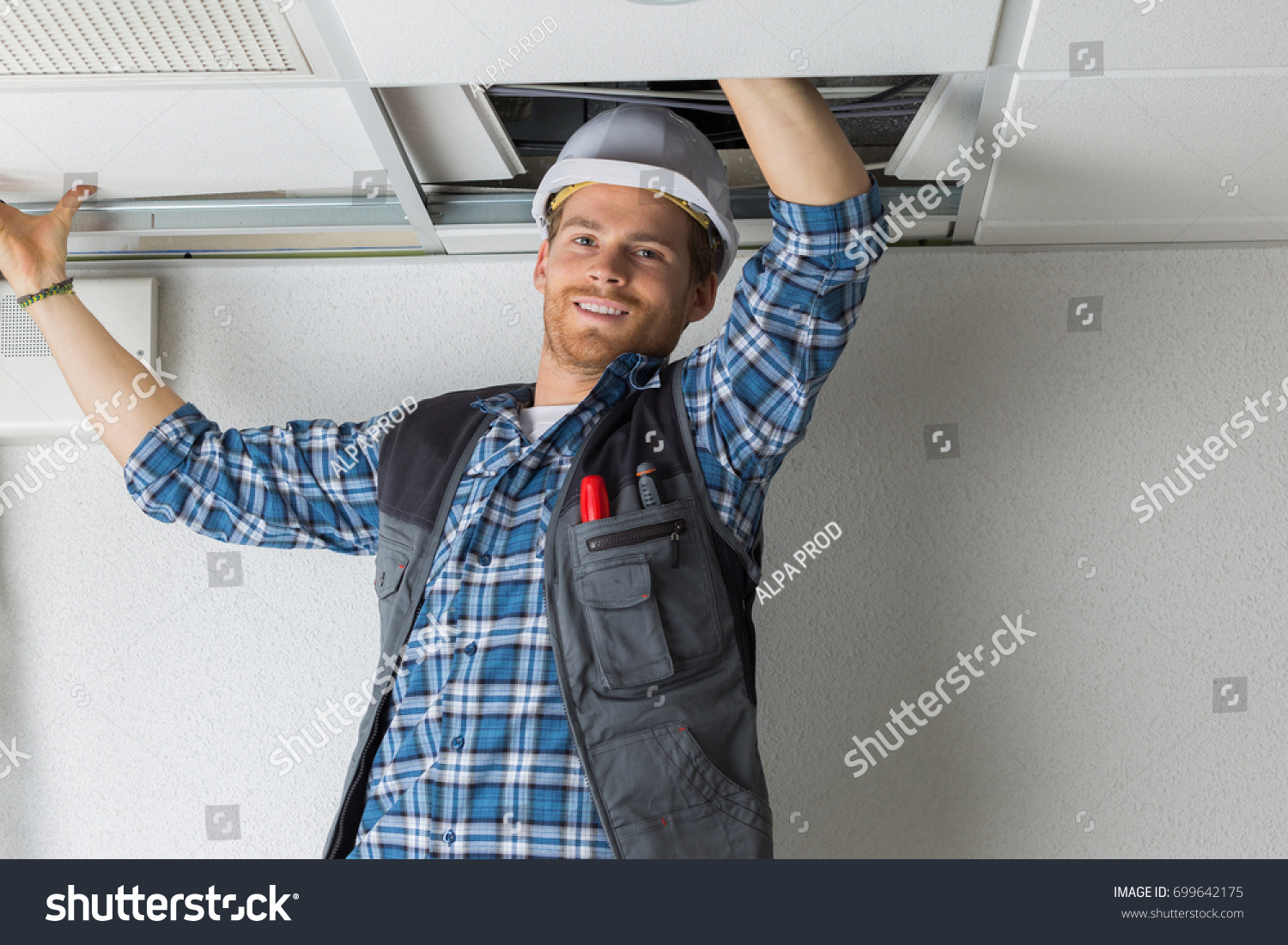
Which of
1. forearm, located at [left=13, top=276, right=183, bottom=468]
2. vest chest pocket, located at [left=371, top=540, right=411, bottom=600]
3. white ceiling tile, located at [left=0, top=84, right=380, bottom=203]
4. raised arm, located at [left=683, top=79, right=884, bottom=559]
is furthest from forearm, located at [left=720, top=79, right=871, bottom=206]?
forearm, located at [left=13, top=276, right=183, bottom=468]

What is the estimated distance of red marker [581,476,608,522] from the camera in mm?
1018

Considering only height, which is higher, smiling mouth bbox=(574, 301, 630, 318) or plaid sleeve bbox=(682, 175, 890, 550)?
smiling mouth bbox=(574, 301, 630, 318)

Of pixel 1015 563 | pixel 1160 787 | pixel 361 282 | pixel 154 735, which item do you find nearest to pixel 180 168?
pixel 361 282

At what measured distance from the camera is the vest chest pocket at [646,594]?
0.99m

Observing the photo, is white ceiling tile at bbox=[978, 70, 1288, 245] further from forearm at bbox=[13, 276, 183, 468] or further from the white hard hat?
forearm at bbox=[13, 276, 183, 468]

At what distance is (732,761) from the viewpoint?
1.00m

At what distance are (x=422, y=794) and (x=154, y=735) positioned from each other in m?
0.57

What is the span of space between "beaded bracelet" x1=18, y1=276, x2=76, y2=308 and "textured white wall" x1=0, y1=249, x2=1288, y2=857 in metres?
0.19

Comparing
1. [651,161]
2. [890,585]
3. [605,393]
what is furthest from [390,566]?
[890,585]

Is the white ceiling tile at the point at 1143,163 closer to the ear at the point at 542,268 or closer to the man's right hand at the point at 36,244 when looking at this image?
the ear at the point at 542,268

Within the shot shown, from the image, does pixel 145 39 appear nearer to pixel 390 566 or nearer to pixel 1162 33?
pixel 390 566

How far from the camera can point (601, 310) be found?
1146 millimetres

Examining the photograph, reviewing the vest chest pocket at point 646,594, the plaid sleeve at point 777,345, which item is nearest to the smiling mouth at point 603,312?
the plaid sleeve at point 777,345

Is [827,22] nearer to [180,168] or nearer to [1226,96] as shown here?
[1226,96]
